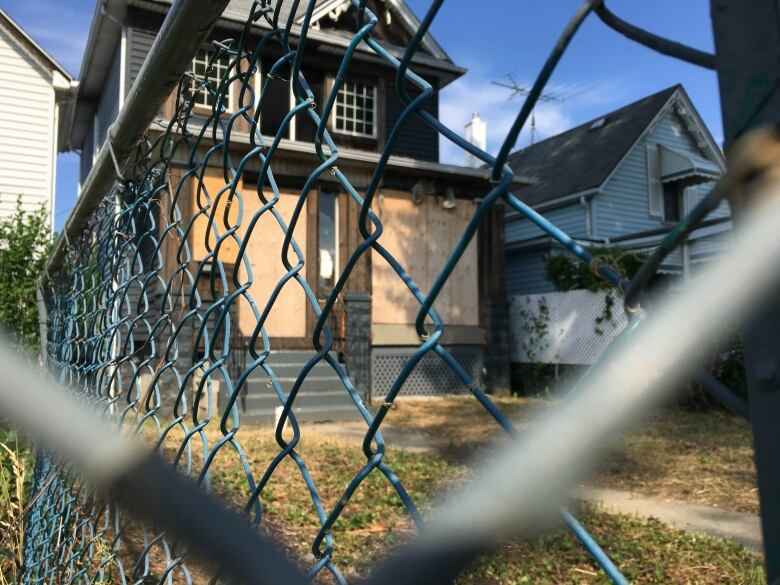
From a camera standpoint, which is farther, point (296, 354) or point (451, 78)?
point (451, 78)

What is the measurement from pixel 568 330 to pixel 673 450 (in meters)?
5.26

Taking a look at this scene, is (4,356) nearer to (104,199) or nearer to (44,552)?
(104,199)

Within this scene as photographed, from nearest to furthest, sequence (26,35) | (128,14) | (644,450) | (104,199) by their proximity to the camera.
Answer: (104,199) < (644,450) < (128,14) < (26,35)

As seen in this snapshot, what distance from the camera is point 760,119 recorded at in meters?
0.43

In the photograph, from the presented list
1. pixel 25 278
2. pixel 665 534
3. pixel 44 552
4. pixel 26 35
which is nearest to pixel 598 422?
pixel 44 552

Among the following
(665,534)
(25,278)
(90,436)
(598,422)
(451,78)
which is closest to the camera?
(598,422)

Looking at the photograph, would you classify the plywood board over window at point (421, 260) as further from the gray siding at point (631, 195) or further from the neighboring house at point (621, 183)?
the gray siding at point (631, 195)

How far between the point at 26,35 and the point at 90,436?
14.3m

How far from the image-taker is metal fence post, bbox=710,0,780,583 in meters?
0.44

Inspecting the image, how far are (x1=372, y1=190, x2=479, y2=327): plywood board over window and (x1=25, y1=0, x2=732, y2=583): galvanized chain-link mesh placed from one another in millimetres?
7132

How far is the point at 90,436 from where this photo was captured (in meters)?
0.53

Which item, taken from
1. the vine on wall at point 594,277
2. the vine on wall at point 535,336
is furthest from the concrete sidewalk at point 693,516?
the vine on wall at point 535,336

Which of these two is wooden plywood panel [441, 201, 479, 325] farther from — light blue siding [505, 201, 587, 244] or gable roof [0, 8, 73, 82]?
gable roof [0, 8, 73, 82]

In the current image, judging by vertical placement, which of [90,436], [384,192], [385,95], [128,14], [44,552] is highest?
[128,14]
